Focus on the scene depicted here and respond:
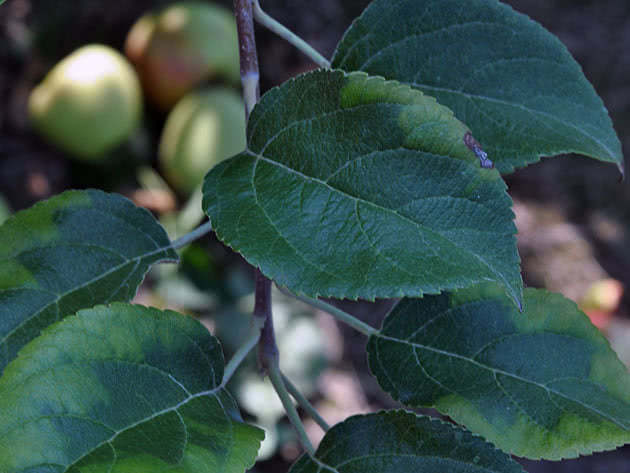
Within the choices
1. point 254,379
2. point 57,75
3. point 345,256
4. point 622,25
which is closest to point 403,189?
point 345,256

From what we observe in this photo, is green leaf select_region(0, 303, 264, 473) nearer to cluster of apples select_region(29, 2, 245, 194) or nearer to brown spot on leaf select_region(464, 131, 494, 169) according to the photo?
brown spot on leaf select_region(464, 131, 494, 169)

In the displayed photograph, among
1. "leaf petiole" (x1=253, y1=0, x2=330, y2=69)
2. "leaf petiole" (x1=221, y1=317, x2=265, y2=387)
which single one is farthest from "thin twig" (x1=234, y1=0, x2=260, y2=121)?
"leaf petiole" (x1=221, y1=317, x2=265, y2=387)

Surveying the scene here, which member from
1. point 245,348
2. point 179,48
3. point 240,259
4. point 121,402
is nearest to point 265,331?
point 245,348

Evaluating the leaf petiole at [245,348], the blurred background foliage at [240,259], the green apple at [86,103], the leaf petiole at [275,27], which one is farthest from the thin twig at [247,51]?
the green apple at [86,103]

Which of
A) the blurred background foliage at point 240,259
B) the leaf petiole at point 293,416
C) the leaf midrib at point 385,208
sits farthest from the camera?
the blurred background foliage at point 240,259

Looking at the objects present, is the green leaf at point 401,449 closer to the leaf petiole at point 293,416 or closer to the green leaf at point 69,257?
the leaf petiole at point 293,416

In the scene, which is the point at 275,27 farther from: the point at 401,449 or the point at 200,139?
the point at 200,139
